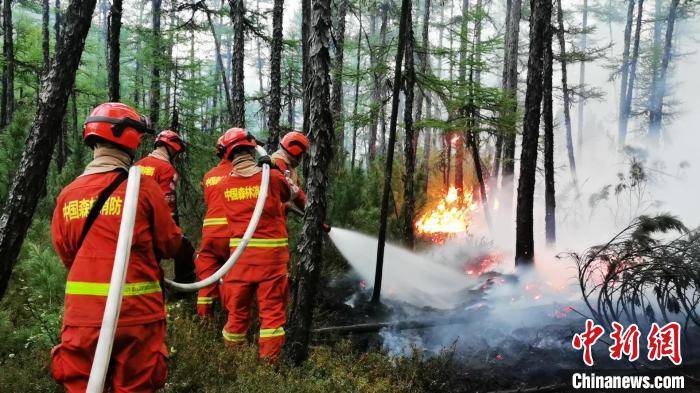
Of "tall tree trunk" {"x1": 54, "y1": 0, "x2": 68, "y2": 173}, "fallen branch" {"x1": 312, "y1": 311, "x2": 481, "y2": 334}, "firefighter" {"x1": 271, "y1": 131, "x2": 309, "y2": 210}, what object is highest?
"tall tree trunk" {"x1": 54, "y1": 0, "x2": 68, "y2": 173}

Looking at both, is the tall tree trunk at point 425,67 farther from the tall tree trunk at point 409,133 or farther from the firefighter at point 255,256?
the firefighter at point 255,256

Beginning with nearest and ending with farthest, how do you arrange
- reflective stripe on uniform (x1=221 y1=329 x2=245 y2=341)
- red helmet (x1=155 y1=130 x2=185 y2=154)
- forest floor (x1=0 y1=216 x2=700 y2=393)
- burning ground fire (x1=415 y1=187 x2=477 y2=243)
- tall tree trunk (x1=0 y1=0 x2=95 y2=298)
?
forest floor (x1=0 y1=216 x2=700 y2=393) → tall tree trunk (x1=0 y1=0 x2=95 y2=298) → reflective stripe on uniform (x1=221 y1=329 x2=245 y2=341) → red helmet (x1=155 y1=130 x2=185 y2=154) → burning ground fire (x1=415 y1=187 x2=477 y2=243)

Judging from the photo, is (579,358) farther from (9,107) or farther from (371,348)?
(9,107)

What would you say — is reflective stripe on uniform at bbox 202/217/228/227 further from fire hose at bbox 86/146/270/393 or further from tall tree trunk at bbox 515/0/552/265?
tall tree trunk at bbox 515/0/552/265

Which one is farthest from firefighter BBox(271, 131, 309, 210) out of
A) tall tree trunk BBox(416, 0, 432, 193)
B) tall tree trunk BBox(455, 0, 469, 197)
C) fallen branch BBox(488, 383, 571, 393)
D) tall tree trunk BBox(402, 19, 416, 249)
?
tall tree trunk BBox(455, 0, 469, 197)

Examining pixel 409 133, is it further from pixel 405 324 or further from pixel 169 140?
pixel 169 140

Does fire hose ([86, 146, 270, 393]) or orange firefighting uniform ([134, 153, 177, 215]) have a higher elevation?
orange firefighting uniform ([134, 153, 177, 215])

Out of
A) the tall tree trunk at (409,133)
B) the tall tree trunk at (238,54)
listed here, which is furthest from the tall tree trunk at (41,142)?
the tall tree trunk at (409,133)

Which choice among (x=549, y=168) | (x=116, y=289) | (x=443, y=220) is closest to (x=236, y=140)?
(x=116, y=289)

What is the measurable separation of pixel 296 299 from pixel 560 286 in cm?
555

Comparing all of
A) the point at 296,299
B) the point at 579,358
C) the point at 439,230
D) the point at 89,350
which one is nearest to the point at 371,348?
the point at 296,299

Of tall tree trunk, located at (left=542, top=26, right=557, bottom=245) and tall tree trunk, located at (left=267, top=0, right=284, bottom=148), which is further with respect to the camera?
tall tree trunk, located at (left=542, top=26, right=557, bottom=245)

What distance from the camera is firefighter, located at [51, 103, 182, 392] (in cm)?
265

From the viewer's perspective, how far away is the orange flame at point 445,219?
1318 cm
